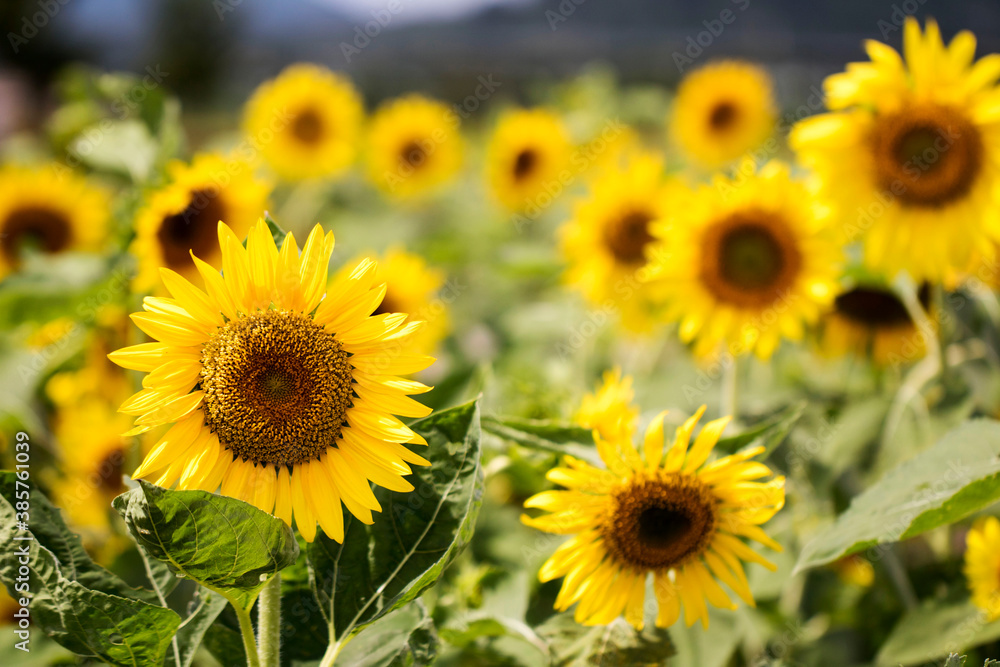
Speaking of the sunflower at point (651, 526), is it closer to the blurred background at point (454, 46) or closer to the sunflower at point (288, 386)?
the sunflower at point (288, 386)

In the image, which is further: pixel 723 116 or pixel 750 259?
pixel 723 116

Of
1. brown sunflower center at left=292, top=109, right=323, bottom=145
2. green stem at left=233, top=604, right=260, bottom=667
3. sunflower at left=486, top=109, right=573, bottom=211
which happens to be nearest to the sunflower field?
green stem at left=233, top=604, right=260, bottom=667

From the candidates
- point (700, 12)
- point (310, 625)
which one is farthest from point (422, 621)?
point (700, 12)

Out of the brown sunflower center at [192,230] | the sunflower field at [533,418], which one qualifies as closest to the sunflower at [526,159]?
the sunflower field at [533,418]

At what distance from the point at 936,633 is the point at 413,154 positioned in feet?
9.87

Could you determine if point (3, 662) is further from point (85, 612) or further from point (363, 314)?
point (363, 314)

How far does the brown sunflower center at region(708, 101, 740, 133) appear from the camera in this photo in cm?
332

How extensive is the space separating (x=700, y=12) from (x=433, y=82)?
29.7 ft

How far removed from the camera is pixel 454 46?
15.6 meters

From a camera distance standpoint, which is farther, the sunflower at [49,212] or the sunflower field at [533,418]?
the sunflower at [49,212]

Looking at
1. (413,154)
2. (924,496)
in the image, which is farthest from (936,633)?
(413,154)

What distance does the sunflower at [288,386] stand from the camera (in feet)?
2.48

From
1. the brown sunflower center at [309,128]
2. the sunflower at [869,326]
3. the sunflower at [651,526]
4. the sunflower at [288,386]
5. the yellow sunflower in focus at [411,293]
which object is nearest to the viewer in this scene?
the sunflower at [288,386]

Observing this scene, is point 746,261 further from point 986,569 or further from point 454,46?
point 454,46
